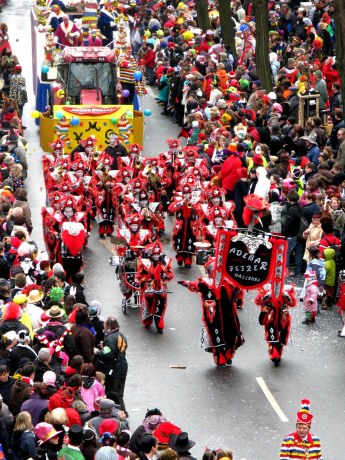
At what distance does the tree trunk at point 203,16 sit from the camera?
42.1 meters

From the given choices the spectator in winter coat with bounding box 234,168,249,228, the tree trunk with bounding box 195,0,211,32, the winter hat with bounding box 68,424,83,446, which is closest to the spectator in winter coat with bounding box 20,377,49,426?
the winter hat with bounding box 68,424,83,446

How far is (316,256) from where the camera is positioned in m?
22.7

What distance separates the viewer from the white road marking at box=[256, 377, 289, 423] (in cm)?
1903

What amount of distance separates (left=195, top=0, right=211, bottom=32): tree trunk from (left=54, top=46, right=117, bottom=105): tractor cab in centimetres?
1069

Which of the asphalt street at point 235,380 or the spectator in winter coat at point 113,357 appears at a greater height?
the spectator in winter coat at point 113,357

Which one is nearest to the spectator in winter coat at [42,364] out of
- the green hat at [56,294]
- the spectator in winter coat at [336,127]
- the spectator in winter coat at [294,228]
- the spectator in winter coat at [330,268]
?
the green hat at [56,294]

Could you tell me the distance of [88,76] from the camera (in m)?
31.9

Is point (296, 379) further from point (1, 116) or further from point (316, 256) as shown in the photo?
point (1, 116)

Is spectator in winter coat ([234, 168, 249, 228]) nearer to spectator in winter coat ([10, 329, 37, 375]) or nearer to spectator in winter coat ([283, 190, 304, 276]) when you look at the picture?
spectator in winter coat ([283, 190, 304, 276])

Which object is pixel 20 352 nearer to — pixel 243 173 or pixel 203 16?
pixel 243 173

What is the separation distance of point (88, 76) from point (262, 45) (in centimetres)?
504

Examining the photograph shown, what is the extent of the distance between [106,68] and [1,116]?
2.49 m

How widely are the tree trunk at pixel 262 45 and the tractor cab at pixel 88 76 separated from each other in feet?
14.6

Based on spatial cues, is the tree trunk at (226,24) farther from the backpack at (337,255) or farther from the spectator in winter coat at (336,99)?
the backpack at (337,255)
